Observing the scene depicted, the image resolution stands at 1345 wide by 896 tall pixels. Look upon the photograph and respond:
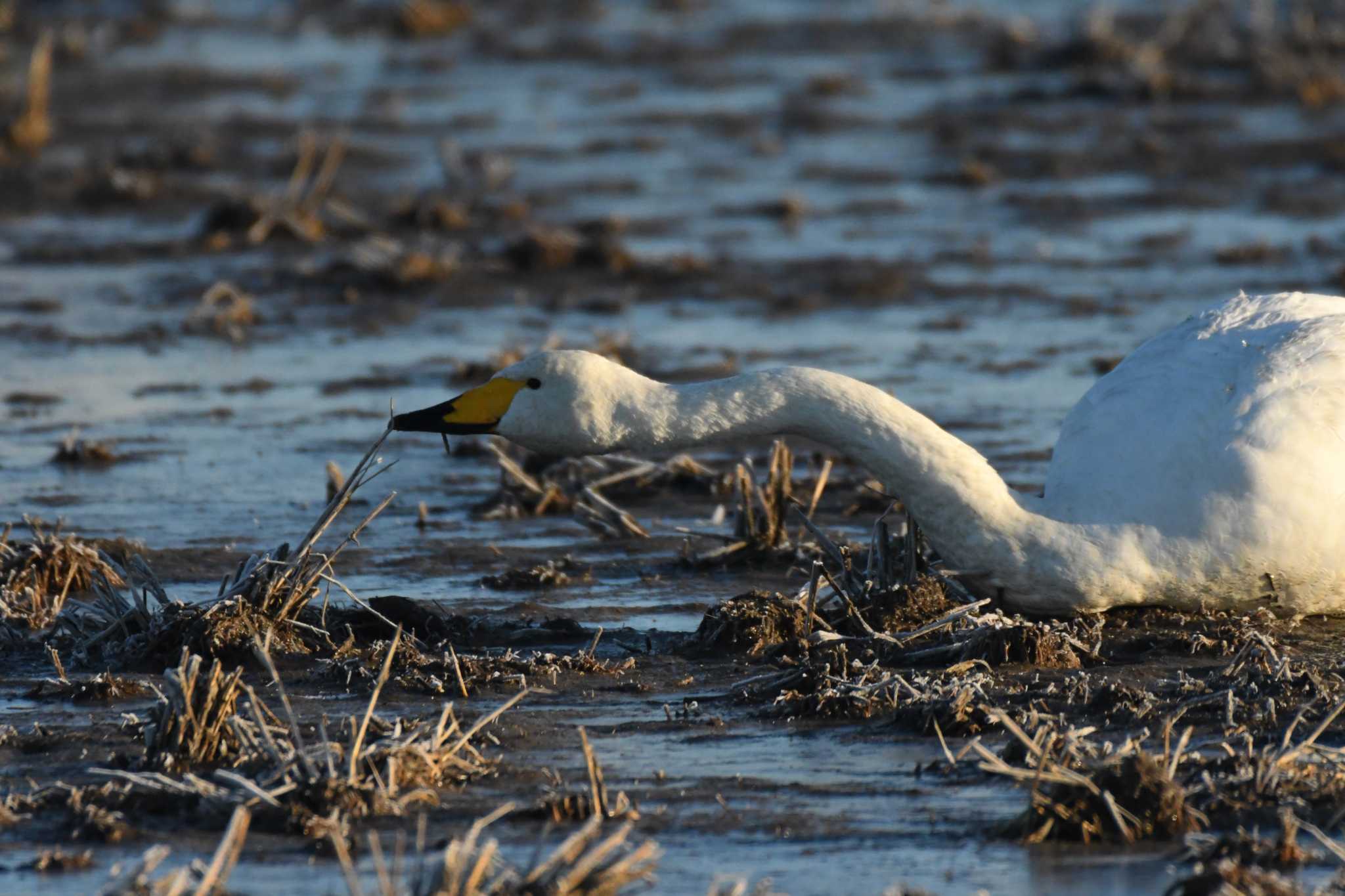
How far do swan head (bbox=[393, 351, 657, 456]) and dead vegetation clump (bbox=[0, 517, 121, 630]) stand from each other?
153 centimetres

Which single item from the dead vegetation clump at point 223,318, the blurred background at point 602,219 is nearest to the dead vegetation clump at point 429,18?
the blurred background at point 602,219

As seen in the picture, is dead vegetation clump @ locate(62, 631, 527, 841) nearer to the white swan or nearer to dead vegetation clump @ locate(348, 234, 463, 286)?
the white swan

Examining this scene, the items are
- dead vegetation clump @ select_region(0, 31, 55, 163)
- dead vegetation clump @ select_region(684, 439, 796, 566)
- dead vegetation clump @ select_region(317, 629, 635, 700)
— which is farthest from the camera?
dead vegetation clump @ select_region(0, 31, 55, 163)

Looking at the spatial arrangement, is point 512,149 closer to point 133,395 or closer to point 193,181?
point 193,181

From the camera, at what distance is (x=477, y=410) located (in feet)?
23.0

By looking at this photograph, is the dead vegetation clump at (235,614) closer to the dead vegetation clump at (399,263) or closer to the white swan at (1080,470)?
the white swan at (1080,470)

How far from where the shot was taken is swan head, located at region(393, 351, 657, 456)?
688cm

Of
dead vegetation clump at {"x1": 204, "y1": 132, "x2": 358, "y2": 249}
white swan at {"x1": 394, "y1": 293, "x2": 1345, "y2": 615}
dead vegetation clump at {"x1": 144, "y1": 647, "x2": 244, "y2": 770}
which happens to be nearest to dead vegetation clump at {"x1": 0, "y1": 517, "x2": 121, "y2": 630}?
white swan at {"x1": 394, "y1": 293, "x2": 1345, "y2": 615}

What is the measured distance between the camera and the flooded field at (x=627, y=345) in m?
5.61

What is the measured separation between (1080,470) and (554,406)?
63.4 inches

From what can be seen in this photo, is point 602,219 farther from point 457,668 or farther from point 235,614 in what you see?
point 457,668

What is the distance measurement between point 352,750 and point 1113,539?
A: 98.2 inches

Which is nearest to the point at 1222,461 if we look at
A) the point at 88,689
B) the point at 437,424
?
the point at 437,424

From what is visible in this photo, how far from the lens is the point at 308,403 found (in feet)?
38.3
